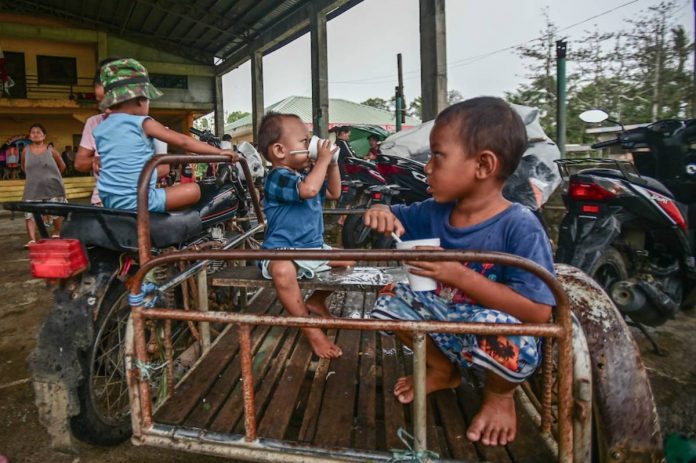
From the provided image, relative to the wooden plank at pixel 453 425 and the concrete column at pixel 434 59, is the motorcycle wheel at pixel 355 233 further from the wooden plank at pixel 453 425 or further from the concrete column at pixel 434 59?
the concrete column at pixel 434 59

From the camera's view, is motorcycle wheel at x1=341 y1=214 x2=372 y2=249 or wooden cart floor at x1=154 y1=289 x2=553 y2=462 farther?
motorcycle wheel at x1=341 y1=214 x2=372 y2=249

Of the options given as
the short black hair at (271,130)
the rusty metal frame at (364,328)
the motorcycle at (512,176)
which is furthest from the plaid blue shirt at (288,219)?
the motorcycle at (512,176)

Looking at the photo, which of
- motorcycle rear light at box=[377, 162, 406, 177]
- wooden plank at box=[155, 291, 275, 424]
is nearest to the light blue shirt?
wooden plank at box=[155, 291, 275, 424]

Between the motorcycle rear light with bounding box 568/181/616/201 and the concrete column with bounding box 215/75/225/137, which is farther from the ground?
the concrete column with bounding box 215/75/225/137

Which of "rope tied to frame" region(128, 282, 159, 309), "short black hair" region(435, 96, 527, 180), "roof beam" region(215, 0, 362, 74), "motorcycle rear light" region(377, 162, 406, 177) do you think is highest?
"roof beam" region(215, 0, 362, 74)

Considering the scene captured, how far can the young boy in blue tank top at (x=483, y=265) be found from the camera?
50.1 inches

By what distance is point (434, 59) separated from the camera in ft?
23.5

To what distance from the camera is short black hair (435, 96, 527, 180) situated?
1.38 metres

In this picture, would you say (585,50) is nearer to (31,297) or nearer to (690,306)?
(690,306)

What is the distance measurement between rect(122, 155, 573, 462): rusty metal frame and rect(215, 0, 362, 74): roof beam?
10.7 m

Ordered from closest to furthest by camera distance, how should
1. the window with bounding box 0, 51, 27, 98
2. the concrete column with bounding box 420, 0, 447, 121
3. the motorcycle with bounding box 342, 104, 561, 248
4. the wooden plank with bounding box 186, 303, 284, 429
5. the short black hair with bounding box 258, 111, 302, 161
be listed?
the wooden plank with bounding box 186, 303, 284, 429, the short black hair with bounding box 258, 111, 302, 161, the motorcycle with bounding box 342, 104, 561, 248, the concrete column with bounding box 420, 0, 447, 121, the window with bounding box 0, 51, 27, 98

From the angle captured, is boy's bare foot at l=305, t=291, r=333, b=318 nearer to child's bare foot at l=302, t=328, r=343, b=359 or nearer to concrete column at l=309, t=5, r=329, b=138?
child's bare foot at l=302, t=328, r=343, b=359

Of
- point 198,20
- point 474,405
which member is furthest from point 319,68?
point 474,405

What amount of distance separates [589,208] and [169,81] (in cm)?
1976
